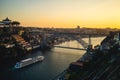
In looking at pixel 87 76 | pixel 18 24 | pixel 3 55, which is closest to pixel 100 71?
pixel 87 76

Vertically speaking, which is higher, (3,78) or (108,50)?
(108,50)

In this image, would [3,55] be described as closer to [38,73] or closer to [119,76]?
[38,73]

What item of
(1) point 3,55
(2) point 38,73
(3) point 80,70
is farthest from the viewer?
(1) point 3,55

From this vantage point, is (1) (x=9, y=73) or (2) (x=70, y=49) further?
(2) (x=70, y=49)

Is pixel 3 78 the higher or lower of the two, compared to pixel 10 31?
lower

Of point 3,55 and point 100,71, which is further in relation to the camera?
point 3,55

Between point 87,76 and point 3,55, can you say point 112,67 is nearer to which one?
point 87,76

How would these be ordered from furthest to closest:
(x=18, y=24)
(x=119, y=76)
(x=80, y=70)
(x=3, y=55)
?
(x=18, y=24), (x=3, y=55), (x=80, y=70), (x=119, y=76)

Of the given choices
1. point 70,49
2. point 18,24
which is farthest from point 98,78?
point 18,24

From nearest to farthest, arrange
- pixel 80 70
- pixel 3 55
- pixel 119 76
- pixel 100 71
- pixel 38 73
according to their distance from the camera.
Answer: pixel 119 76 < pixel 100 71 < pixel 80 70 < pixel 38 73 < pixel 3 55
